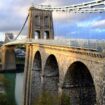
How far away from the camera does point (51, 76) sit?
1678 inches

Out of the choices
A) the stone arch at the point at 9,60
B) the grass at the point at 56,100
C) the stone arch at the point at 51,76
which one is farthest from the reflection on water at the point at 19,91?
the grass at the point at 56,100

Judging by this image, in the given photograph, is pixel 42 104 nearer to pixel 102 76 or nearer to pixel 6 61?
pixel 102 76

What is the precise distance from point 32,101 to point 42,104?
15158 mm

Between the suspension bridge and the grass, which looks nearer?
the suspension bridge

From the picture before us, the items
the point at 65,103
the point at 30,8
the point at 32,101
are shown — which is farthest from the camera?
the point at 30,8

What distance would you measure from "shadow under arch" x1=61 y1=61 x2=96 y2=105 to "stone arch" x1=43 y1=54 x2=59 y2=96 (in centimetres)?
744

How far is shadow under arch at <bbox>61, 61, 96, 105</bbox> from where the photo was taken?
33500mm

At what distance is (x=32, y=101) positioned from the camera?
4738 centimetres

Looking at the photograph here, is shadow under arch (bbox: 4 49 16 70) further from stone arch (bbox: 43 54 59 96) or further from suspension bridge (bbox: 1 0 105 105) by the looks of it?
stone arch (bbox: 43 54 59 96)

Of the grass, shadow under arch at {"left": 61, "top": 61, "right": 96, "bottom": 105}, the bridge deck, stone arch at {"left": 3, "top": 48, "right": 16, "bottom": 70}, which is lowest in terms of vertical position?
the grass

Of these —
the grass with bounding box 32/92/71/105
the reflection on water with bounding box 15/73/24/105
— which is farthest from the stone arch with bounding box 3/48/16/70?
the grass with bounding box 32/92/71/105

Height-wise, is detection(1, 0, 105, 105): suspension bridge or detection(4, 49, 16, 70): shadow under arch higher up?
detection(4, 49, 16, 70): shadow under arch

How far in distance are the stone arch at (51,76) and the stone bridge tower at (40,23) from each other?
15.5m

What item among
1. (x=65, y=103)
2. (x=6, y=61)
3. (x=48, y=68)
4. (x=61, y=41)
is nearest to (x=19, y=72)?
(x=6, y=61)
